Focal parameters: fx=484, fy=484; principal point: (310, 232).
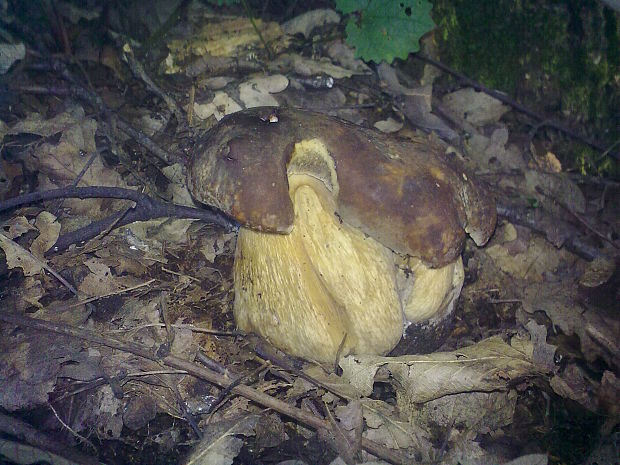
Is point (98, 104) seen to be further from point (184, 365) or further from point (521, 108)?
point (521, 108)

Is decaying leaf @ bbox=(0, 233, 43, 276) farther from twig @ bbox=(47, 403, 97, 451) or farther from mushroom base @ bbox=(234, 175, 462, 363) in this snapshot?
mushroom base @ bbox=(234, 175, 462, 363)

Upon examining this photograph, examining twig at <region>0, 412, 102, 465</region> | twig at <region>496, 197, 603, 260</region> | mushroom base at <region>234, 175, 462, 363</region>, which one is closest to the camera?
twig at <region>0, 412, 102, 465</region>

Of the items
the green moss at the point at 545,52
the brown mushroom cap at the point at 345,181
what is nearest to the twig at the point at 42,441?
the brown mushroom cap at the point at 345,181

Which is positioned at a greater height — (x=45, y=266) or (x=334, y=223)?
(x=334, y=223)

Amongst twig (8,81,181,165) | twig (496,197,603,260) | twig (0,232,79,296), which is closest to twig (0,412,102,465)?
twig (0,232,79,296)

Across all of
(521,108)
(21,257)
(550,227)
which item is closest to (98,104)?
(21,257)

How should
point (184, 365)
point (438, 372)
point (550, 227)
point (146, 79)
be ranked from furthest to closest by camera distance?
point (146, 79) → point (550, 227) → point (438, 372) → point (184, 365)

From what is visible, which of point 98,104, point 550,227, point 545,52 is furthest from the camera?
point 545,52
